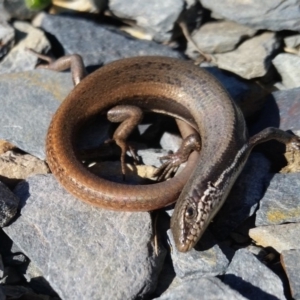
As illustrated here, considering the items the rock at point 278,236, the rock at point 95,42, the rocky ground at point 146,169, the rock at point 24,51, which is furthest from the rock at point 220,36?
the rock at point 278,236

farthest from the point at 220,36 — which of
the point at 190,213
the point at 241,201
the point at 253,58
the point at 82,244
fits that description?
the point at 82,244

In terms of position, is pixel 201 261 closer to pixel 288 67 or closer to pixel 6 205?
pixel 6 205

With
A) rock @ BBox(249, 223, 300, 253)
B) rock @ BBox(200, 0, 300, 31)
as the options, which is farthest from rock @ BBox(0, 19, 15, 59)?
rock @ BBox(249, 223, 300, 253)

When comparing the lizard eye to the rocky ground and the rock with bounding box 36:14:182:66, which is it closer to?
the rocky ground

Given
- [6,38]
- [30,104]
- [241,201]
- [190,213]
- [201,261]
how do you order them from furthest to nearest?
1. [6,38]
2. [30,104]
3. [241,201]
4. [190,213]
5. [201,261]

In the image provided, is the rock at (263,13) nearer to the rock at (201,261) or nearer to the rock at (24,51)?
the rock at (24,51)

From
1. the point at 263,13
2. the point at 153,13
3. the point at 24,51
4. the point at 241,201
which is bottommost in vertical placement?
the point at 241,201
